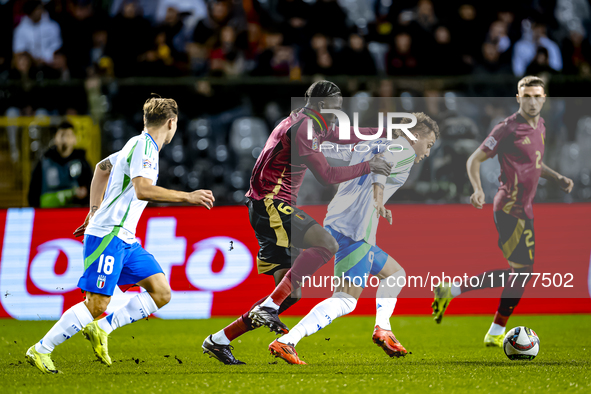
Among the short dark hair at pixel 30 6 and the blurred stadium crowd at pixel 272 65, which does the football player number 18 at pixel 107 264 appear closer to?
the blurred stadium crowd at pixel 272 65

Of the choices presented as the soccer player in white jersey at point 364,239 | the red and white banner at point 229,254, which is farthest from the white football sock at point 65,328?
the red and white banner at point 229,254

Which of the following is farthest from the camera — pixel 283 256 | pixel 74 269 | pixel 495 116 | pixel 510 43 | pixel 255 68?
pixel 510 43

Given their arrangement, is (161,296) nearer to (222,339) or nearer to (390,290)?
(222,339)

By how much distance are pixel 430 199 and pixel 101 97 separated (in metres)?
4.51

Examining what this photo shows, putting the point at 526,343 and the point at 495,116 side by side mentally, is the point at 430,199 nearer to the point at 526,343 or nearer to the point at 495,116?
the point at 495,116

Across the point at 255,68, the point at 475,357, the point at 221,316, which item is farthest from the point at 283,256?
the point at 255,68

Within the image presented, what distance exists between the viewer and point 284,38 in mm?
10891

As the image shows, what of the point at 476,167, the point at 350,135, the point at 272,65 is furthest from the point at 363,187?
the point at 272,65

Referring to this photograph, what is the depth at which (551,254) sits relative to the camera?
8.54 metres

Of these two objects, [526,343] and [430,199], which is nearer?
[526,343]

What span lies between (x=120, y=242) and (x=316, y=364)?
5.94 ft

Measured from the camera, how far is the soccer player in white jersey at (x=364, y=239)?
5465 millimetres

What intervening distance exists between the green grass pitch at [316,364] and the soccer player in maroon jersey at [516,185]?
643mm

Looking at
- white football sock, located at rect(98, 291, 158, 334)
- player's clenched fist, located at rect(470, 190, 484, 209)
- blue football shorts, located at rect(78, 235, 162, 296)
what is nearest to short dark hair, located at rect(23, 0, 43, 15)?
blue football shorts, located at rect(78, 235, 162, 296)
